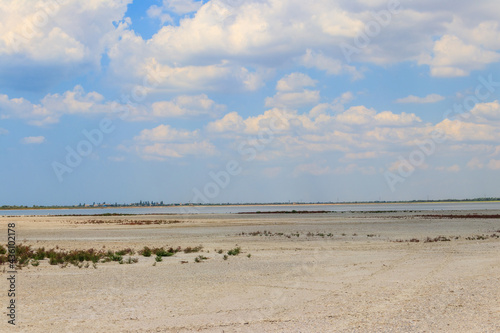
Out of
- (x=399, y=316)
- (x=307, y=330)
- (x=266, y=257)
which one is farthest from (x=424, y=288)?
(x=266, y=257)

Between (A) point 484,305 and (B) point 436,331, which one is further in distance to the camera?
(A) point 484,305

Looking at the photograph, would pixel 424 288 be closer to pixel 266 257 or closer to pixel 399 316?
pixel 399 316

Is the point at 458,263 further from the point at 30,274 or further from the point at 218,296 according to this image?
the point at 30,274

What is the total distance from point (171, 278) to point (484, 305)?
10389 millimetres

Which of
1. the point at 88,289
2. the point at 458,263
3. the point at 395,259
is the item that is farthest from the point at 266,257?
the point at 88,289

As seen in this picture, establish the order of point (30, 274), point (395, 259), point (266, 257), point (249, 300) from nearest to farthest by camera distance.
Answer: point (249, 300)
point (30, 274)
point (395, 259)
point (266, 257)

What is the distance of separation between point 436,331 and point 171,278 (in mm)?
10317

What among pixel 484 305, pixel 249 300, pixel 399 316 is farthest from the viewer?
pixel 249 300

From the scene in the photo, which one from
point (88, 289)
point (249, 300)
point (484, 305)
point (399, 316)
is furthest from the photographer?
point (88, 289)

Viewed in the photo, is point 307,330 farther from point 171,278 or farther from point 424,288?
point 171,278

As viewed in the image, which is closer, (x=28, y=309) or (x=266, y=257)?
(x=28, y=309)

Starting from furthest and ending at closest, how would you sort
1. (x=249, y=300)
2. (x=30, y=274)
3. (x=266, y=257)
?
(x=266, y=257)
(x=30, y=274)
(x=249, y=300)

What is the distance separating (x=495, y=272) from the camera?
56.6 ft

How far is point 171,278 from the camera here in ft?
A: 58.1
